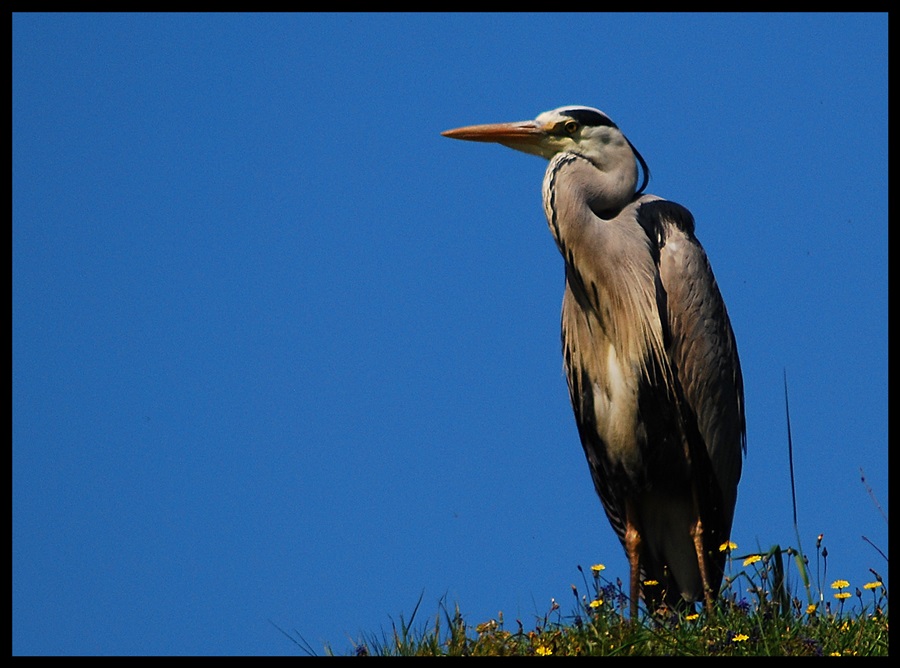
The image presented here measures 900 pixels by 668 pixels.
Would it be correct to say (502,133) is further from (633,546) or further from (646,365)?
(633,546)

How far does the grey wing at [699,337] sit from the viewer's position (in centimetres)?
557

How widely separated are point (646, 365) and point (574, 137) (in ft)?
3.88

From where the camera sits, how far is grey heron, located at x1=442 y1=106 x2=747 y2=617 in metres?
5.54

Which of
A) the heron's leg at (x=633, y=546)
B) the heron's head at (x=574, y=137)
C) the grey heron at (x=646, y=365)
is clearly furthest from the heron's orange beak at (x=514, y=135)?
the heron's leg at (x=633, y=546)

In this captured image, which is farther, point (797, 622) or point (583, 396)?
point (583, 396)

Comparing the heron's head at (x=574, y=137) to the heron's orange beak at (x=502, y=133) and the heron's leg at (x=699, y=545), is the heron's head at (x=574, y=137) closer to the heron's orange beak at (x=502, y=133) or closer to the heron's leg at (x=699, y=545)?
the heron's orange beak at (x=502, y=133)

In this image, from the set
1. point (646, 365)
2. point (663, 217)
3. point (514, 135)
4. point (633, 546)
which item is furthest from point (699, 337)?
point (514, 135)

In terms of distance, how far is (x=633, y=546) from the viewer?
5598mm

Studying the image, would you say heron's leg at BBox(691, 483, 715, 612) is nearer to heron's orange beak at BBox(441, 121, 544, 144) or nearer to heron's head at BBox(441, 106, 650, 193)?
heron's head at BBox(441, 106, 650, 193)

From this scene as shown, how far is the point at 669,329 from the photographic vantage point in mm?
5590
